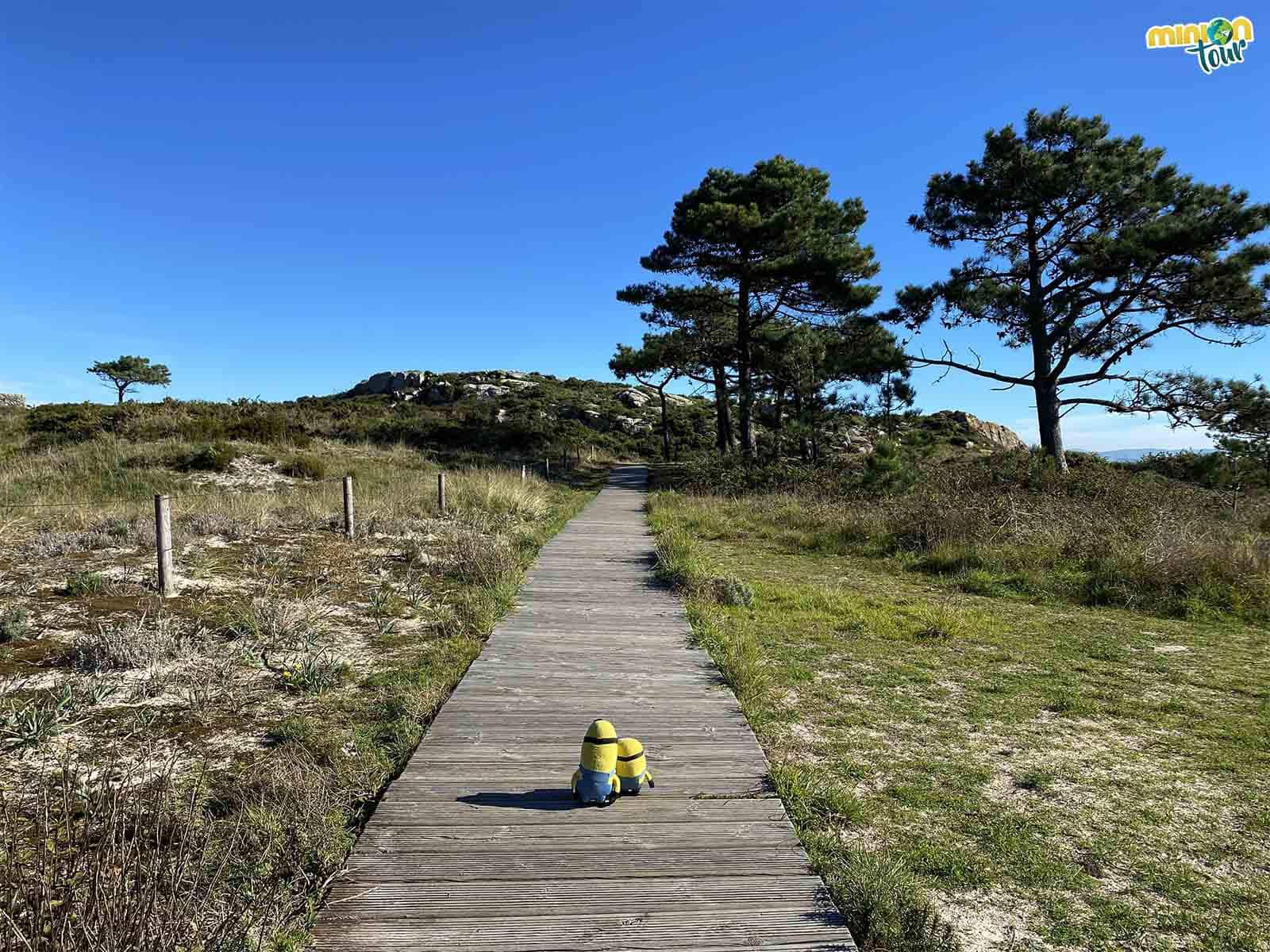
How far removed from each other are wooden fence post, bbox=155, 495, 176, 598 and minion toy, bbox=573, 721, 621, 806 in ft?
19.6

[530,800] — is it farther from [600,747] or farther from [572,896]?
[572,896]

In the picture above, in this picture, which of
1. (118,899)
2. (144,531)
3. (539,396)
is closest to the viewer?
(118,899)

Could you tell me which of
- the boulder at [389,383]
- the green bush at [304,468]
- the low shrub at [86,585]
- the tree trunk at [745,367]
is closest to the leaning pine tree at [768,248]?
the tree trunk at [745,367]

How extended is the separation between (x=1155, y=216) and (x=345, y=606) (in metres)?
20.4

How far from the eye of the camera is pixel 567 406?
47.1 metres

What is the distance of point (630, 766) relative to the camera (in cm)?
338

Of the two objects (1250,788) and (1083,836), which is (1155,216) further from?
(1083,836)

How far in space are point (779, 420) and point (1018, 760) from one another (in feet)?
70.7

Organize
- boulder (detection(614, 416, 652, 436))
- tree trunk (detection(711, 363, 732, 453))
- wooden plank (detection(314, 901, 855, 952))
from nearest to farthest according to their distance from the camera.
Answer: wooden plank (detection(314, 901, 855, 952)) → tree trunk (detection(711, 363, 732, 453)) → boulder (detection(614, 416, 652, 436))

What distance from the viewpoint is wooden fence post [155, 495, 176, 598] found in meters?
7.09

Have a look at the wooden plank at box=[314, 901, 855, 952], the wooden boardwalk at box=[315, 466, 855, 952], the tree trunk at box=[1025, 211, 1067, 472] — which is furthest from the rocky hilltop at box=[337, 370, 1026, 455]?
the wooden plank at box=[314, 901, 855, 952]

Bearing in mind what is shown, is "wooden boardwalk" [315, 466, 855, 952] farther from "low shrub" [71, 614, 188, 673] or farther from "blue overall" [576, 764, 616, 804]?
"low shrub" [71, 614, 188, 673]

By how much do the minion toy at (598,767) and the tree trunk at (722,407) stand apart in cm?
2335

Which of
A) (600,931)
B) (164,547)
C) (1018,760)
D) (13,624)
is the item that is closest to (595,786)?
(600,931)
